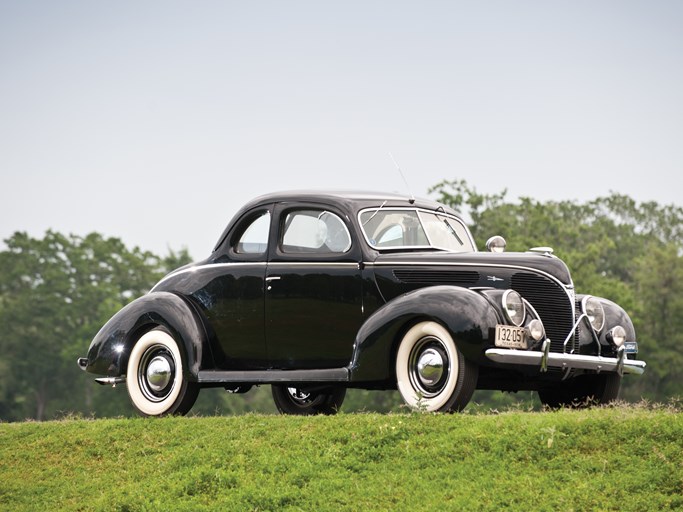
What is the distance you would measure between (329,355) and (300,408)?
2576 mm

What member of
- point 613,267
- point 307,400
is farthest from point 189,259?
point 307,400

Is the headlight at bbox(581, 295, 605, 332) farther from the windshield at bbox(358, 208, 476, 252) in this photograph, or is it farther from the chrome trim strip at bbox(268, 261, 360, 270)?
the chrome trim strip at bbox(268, 261, 360, 270)

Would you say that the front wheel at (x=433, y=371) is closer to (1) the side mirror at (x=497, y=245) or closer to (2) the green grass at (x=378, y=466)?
(2) the green grass at (x=378, y=466)

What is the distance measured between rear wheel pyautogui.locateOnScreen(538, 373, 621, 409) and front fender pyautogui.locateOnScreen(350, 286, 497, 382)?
203cm

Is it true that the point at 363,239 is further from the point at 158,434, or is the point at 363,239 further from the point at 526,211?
the point at 526,211

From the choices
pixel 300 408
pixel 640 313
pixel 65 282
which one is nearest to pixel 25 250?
pixel 65 282

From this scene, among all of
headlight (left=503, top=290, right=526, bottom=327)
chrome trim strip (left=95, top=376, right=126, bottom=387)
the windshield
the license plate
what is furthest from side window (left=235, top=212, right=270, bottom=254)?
the license plate

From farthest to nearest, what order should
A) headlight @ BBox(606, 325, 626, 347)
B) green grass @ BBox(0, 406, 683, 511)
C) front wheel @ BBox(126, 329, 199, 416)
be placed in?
front wheel @ BBox(126, 329, 199, 416), headlight @ BBox(606, 325, 626, 347), green grass @ BBox(0, 406, 683, 511)

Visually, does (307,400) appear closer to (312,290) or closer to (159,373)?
(159,373)

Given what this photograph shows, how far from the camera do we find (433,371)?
11094 mm

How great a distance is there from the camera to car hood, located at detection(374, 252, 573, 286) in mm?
11539

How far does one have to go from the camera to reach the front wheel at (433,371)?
35.7 feet

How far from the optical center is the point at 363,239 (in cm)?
1215

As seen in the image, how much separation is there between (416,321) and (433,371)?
0.50 metres
